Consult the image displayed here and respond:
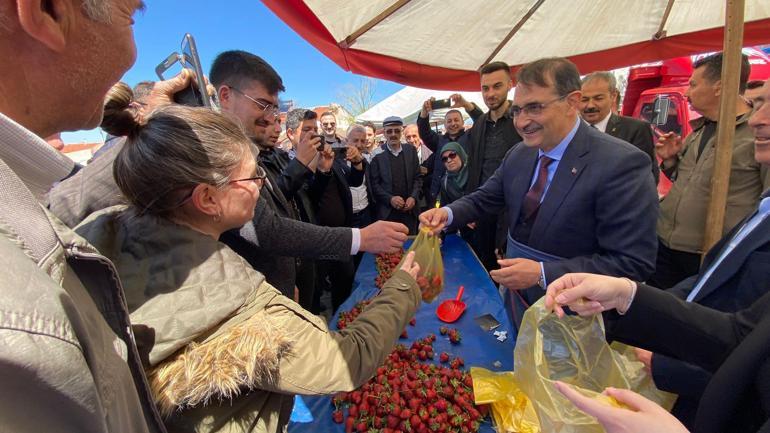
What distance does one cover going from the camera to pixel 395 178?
512 cm

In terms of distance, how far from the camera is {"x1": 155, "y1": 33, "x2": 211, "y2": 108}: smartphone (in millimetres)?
1747

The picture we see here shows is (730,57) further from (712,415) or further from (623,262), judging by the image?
(712,415)

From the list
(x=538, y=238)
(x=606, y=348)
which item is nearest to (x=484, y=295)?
(x=538, y=238)

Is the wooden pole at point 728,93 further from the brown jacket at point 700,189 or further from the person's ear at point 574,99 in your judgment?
the person's ear at point 574,99

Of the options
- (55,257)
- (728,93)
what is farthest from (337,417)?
(728,93)

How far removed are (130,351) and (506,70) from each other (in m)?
3.73

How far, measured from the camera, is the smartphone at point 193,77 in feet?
5.73

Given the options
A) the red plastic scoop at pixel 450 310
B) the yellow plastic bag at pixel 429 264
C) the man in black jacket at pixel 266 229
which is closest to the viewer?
the man in black jacket at pixel 266 229

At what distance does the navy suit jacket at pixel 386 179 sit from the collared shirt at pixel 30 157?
4.34m

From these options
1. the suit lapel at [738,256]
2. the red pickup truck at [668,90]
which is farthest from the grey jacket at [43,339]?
the red pickup truck at [668,90]

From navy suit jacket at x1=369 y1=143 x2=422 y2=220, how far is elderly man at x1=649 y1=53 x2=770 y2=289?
9.70ft

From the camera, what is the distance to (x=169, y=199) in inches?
43.0

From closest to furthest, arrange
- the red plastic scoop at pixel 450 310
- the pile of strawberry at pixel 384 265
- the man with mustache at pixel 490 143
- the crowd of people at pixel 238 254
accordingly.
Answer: the crowd of people at pixel 238 254 → the red plastic scoop at pixel 450 310 → the pile of strawberry at pixel 384 265 → the man with mustache at pixel 490 143

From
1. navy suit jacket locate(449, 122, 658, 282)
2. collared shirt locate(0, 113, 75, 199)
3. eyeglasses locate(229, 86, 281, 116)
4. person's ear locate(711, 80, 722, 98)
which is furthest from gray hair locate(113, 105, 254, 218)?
person's ear locate(711, 80, 722, 98)
